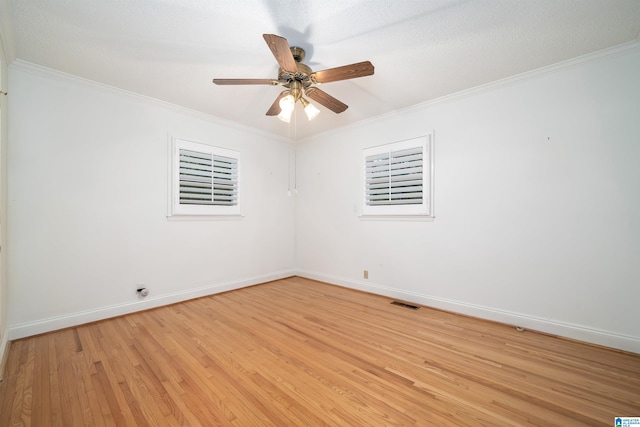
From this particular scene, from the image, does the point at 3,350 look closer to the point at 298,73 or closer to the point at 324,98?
the point at 298,73

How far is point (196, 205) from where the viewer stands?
376 cm

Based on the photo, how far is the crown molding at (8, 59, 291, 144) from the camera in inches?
101

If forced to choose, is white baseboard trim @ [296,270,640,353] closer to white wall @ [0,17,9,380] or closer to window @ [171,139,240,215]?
window @ [171,139,240,215]

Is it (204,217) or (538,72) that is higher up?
(538,72)

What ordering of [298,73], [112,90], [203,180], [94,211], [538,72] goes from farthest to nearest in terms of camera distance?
1. [203,180]
2. [112,90]
3. [94,211]
4. [538,72]
5. [298,73]

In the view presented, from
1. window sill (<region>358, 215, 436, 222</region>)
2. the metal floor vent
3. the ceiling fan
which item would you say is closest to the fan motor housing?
the ceiling fan

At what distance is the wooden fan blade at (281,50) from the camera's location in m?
1.69

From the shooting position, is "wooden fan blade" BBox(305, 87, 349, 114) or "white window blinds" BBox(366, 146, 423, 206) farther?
"white window blinds" BBox(366, 146, 423, 206)

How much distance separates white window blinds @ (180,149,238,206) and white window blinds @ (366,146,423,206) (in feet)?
7.18

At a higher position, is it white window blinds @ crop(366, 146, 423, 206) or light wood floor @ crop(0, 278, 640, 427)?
white window blinds @ crop(366, 146, 423, 206)

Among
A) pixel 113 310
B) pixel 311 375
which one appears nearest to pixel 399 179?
pixel 311 375

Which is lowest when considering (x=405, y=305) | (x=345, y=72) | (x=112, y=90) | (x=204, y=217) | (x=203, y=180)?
(x=405, y=305)

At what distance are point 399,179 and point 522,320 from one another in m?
2.13

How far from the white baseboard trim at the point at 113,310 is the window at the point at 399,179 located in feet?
8.16
